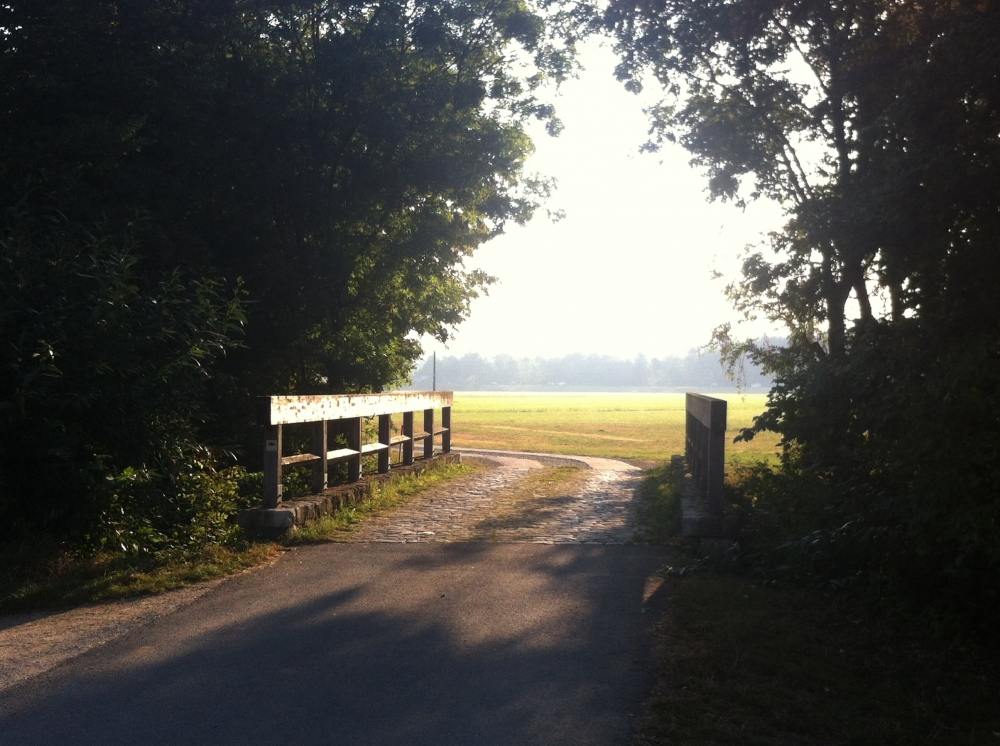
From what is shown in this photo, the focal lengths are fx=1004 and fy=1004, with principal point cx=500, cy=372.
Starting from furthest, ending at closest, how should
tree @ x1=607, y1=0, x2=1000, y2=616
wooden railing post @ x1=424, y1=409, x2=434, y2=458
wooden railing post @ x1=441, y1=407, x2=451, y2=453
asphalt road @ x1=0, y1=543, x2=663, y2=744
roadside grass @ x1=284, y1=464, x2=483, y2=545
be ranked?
1. wooden railing post @ x1=441, y1=407, x2=451, y2=453
2. wooden railing post @ x1=424, y1=409, x2=434, y2=458
3. roadside grass @ x1=284, y1=464, x2=483, y2=545
4. tree @ x1=607, y1=0, x2=1000, y2=616
5. asphalt road @ x1=0, y1=543, x2=663, y2=744

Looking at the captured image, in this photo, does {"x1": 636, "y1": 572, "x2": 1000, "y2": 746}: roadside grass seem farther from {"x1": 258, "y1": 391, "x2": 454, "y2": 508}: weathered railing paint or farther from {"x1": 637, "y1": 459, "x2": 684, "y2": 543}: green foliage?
{"x1": 258, "y1": 391, "x2": 454, "y2": 508}: weathered railing paint

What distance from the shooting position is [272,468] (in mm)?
9922

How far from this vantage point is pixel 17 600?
22.9 feet

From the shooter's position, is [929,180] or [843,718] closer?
[843,718]

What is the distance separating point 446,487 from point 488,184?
530 centimetres

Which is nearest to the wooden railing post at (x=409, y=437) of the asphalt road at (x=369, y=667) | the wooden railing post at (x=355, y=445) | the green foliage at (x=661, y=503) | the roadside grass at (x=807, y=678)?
the wooden railing post at (x=355, y=445)

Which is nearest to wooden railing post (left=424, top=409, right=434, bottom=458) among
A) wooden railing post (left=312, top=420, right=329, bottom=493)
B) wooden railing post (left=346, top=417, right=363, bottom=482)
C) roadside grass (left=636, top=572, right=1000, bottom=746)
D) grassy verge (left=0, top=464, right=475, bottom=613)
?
wooden railing post (left=346, top=417, right=363, bottom=482)

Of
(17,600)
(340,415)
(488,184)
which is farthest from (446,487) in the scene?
(17,600)

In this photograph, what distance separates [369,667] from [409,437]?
10801 mm

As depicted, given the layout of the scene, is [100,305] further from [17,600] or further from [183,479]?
[17,600]

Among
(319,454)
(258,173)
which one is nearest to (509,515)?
(319,454)

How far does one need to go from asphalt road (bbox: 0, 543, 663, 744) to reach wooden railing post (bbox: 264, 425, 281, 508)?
1918 millimetres

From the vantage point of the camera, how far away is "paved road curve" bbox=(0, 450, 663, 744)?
4.34 m

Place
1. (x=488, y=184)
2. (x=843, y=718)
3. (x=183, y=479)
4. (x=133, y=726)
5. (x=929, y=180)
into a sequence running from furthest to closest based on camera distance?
(x=488, y=184), (x=183, y=479), (x=929, y=180), (x=843, y=718), (x=133, y=726)
